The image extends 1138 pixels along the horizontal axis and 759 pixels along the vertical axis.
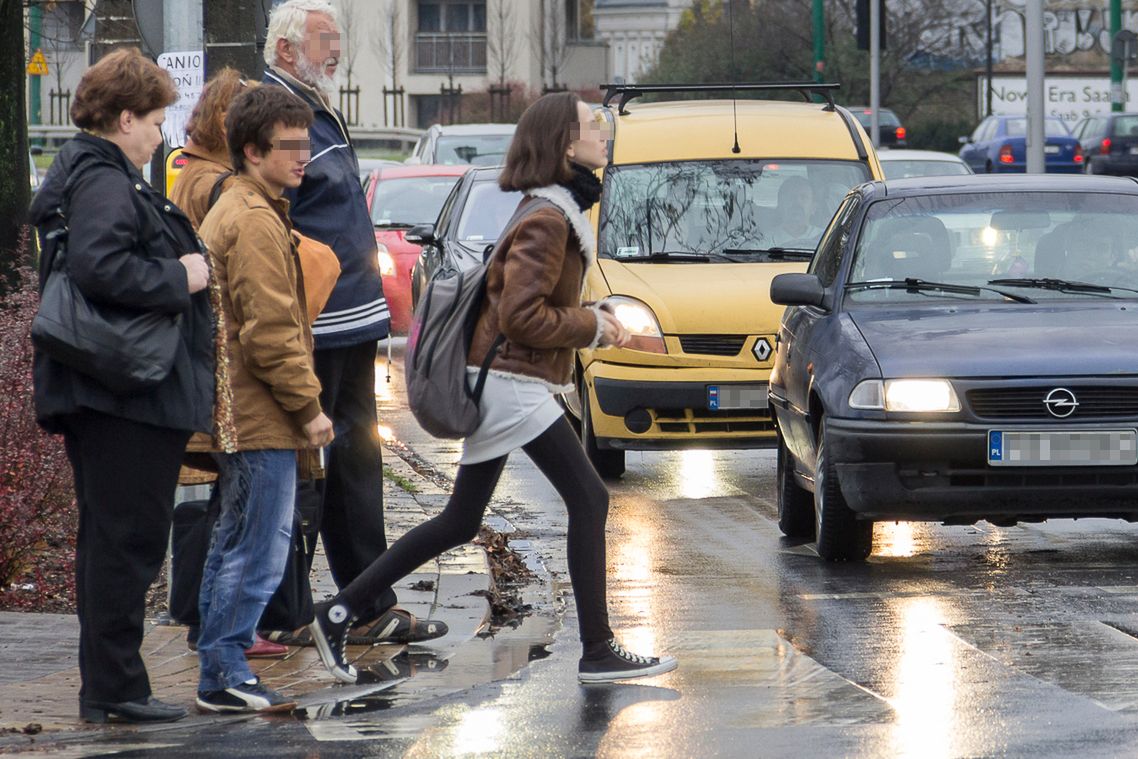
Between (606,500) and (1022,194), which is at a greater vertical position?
(1022,194)

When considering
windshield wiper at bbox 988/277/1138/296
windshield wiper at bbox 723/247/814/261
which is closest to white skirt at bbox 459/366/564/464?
windshield wiper at bbox 988/277/1138/296

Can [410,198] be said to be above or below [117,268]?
below

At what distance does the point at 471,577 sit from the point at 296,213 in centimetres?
185

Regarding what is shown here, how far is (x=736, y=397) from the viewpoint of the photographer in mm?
11258

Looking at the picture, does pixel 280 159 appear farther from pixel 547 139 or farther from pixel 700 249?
pixel 700 249

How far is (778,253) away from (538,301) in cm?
588

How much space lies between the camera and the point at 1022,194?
31.9 ft

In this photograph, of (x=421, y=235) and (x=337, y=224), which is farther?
(x=421, y=235)

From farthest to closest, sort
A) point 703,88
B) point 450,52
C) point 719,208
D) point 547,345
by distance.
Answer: point 450,52 → point 703,88 → point 719,208 → point 547,345

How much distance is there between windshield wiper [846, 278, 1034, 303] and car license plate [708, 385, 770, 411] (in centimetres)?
184

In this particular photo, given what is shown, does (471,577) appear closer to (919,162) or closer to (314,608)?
(314,608)

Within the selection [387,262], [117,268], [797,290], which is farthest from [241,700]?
[387,262]

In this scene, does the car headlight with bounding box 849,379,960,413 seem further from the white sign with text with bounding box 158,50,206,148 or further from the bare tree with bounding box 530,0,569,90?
the bare tree with bounding box 530,0,569,90

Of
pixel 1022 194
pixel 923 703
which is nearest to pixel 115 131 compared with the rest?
pixel 923 703
